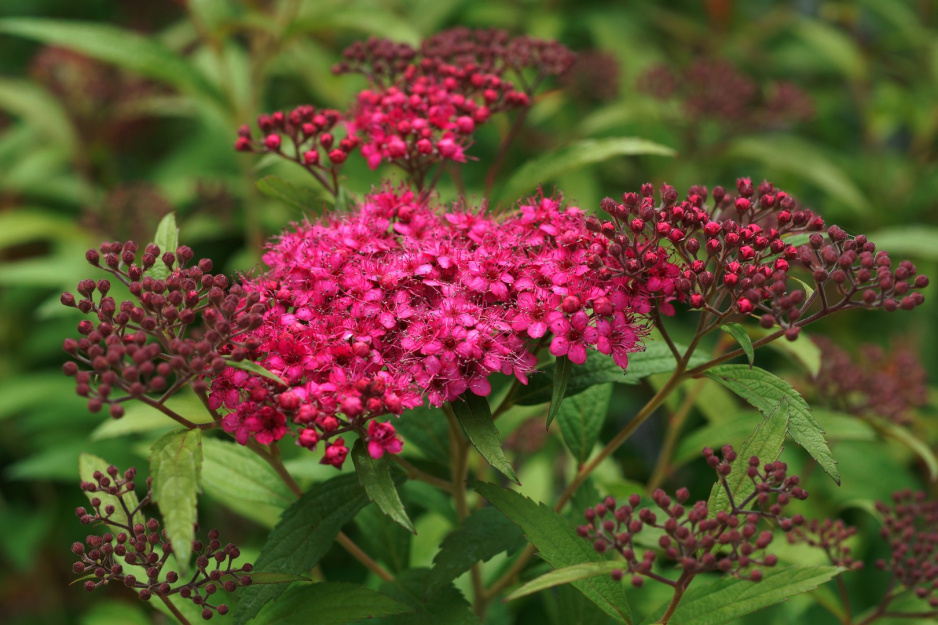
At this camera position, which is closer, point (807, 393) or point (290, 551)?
point (290, 551)

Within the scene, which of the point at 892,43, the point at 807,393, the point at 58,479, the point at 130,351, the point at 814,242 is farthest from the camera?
the point at 892,43

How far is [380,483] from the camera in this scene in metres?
1.34

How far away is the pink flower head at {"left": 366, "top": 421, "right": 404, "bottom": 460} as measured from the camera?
135cm

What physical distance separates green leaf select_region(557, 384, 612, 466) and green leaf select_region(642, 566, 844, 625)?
1.55 feet

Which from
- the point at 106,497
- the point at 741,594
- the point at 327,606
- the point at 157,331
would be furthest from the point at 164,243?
the point at 741,594

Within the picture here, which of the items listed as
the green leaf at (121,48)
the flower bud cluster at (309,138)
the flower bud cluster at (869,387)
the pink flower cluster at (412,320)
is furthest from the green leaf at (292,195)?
the flower bud cluster at (869,387)

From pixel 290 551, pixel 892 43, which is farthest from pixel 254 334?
pixel 892 43

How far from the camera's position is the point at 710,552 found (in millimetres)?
1325

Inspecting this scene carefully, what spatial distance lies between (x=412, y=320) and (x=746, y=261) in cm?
63

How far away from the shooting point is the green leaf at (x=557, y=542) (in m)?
1.40

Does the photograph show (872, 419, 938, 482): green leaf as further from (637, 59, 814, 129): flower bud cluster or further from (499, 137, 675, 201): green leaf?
(637, 59, 814, 129): flower bud cluster

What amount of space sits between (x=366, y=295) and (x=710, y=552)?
76cm

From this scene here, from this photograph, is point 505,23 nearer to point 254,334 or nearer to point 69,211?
point 69,211

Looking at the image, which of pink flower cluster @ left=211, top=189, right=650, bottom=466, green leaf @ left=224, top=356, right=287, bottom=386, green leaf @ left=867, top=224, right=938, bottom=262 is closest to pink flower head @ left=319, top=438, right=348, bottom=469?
pink flower cluster @ left=211, top=189, right=650, bottom=466
